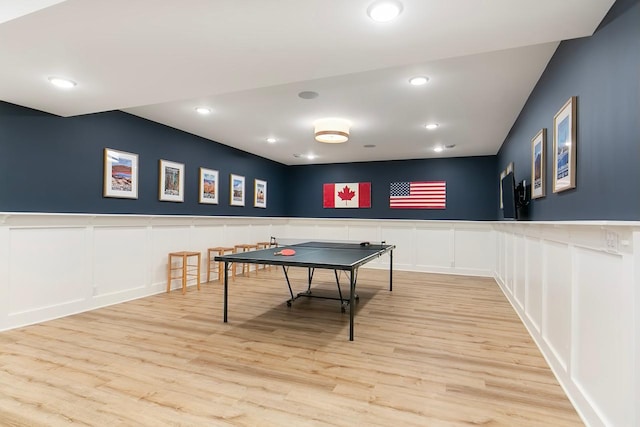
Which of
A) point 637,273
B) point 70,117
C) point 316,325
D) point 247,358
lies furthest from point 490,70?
point 70,117

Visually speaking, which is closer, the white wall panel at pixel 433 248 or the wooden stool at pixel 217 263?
the wooden stool at pixel 217 263

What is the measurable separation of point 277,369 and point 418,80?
2.92 m

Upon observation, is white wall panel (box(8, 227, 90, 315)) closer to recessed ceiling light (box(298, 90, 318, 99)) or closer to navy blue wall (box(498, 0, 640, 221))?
recessed ceiling light (box(298, 90, 318, 99))

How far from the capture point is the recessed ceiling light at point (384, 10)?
1.86m

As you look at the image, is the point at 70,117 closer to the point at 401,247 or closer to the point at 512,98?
the point at 512,98

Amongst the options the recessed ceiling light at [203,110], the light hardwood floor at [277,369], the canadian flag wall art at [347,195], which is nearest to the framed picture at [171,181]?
the recessed ceiling light at [203,110]

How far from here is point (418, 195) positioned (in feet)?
25.3

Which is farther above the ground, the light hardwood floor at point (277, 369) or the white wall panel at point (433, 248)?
the white wall panel at point (433, 248)

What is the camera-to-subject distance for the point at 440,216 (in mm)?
7574

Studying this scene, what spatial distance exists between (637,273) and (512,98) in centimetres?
306

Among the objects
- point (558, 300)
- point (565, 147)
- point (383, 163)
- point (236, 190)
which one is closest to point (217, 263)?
point (236, 190)

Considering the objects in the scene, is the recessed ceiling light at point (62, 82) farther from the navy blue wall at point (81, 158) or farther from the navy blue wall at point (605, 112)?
the navy blue wall at point (605, 112)

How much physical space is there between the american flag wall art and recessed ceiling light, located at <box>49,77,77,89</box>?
628cm

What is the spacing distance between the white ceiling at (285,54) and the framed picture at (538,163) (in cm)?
62
